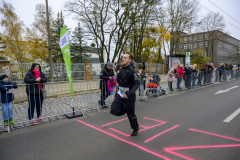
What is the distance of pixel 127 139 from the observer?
3.59 metres

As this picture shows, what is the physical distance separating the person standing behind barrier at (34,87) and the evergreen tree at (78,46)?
17797 mm

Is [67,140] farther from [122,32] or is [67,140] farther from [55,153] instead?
[122,32]

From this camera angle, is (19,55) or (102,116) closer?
(102,116)

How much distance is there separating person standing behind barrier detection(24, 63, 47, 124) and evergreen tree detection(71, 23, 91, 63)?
701 inches

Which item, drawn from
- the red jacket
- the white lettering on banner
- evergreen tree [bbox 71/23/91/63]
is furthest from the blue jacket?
evergreen tree [bbox 71/23/91/63]

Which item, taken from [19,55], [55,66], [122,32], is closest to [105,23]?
[122,32]

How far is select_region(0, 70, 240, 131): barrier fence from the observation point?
17.1 feet

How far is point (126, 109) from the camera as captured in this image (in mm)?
3637

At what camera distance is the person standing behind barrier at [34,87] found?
4.65 meters

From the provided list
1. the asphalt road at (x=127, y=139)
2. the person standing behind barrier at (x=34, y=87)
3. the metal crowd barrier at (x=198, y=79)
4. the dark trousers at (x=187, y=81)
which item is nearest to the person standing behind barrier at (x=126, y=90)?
the asphalt road at (x=127, y=139)

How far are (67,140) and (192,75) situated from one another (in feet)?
35.0

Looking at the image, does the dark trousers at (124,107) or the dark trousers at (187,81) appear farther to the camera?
the dark trousers at (187,81)

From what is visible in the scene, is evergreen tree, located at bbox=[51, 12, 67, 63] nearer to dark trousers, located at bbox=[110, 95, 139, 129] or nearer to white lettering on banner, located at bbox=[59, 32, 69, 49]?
white lettering on banner, located at bbox=[59, 32, 69, 49]

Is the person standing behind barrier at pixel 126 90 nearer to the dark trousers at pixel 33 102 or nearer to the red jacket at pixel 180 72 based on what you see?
the dark trousers at pixel 33 102
